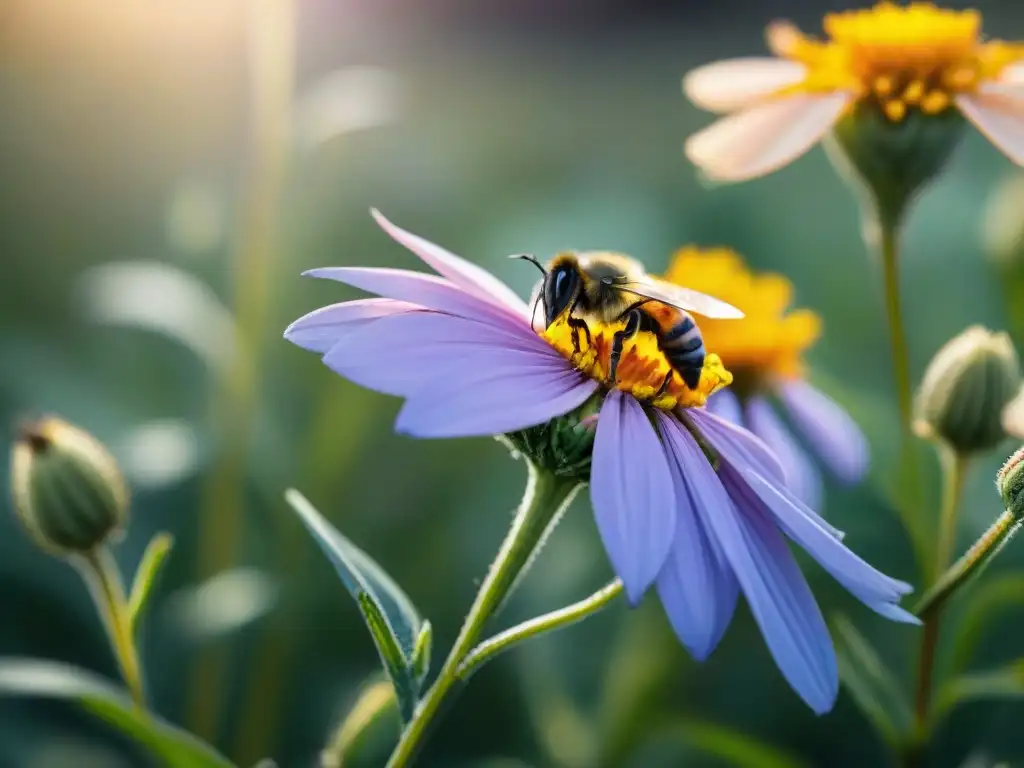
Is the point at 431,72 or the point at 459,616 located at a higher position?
the point at 431,72

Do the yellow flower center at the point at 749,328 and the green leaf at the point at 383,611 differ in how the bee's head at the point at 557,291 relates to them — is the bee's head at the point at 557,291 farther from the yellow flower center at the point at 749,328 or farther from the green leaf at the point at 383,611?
the yellow flower center at the point at 749,328

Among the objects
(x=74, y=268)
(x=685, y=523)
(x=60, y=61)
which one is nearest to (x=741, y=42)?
(x=60, y=61)

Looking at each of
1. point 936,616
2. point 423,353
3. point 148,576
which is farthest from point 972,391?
point 148,576

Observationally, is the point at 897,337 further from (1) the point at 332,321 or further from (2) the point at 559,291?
(1) the point at 332,321

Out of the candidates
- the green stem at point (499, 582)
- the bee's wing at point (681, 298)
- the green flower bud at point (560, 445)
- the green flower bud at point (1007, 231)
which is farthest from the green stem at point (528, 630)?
the green flower bud at point (1007, 231)

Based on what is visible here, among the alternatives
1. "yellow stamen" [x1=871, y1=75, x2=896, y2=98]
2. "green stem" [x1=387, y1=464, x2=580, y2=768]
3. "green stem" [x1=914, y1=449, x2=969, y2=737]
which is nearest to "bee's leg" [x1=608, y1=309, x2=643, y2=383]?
"green stem" [x1=387, y1=464, x2=580, y2=768]

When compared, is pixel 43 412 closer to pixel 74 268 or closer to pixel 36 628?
pixel 36 628
